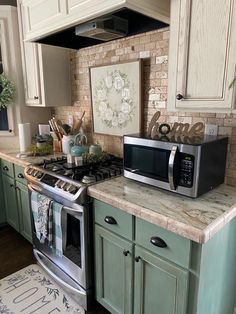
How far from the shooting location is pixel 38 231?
80.8 inches

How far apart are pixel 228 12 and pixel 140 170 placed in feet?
3.16

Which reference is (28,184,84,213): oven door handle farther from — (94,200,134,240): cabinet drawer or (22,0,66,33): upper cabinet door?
(22,0,66,33): upper cabinet door

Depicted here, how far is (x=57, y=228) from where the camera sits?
183cm

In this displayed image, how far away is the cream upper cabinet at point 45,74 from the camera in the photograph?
2520 mm

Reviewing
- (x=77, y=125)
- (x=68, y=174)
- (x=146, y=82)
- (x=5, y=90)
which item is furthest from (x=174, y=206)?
(x=5, y=90)

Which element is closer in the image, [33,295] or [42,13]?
[42,13]

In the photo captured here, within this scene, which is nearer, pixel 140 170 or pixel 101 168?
pixel 140 170

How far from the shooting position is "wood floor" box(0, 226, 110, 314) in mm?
2293

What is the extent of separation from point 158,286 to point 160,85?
4.48 feet

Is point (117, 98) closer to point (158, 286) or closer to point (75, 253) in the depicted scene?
point (75, 253)

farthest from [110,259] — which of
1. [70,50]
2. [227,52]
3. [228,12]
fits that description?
[70,50]

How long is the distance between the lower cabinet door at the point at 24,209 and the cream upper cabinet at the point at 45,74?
903 millimetres

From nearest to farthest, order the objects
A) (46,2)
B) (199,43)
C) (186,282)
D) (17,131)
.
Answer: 1. (186,282)
2. (199,43)
3. (46,2)
4. (17,131)

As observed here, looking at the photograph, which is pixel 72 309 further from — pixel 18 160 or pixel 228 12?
pixel 228 12
